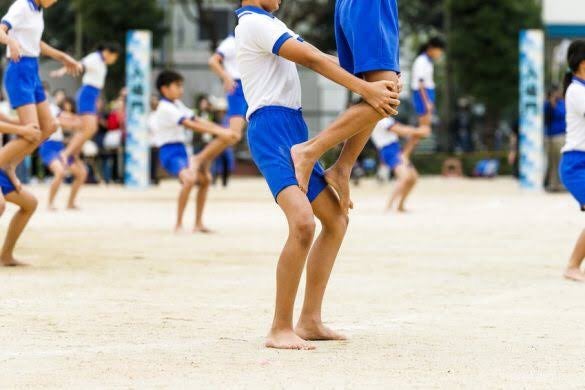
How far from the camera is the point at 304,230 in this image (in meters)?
7.32

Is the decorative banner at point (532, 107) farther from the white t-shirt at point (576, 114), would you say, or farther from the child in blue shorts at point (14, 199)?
the child in blue shorts at point (14, 199)

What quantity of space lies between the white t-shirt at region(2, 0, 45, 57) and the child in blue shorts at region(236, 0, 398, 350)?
15.2ft

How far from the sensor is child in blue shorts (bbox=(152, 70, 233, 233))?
16.1 meters

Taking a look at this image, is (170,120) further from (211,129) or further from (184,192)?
(211,129)

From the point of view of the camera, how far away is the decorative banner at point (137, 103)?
30.6 m

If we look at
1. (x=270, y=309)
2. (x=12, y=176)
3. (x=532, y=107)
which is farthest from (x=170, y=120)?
(x=532, y=107)

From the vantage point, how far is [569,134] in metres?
11.5

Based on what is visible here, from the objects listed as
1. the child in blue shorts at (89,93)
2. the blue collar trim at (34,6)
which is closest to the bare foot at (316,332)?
the blue collar trim at (34,6)

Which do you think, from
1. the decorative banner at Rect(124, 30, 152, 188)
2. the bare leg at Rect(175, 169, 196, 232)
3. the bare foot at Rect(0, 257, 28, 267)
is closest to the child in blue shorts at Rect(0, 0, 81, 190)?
the bare foot at Rect(0, 257, 28, 267)

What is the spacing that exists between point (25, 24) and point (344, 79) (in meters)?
5.41

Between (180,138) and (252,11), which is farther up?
(252,11)

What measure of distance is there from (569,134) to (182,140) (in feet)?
21.0

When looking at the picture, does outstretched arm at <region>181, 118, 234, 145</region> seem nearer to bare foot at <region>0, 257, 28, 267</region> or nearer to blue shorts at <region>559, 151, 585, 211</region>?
bare foot at <region>0, 257, 28, 267</region>

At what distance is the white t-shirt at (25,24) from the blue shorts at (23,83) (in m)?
0.10
